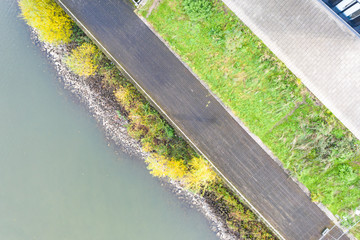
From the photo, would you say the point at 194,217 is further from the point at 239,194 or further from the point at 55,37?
the point at 55,37

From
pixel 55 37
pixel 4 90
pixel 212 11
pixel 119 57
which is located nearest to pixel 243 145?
pixel 212 11

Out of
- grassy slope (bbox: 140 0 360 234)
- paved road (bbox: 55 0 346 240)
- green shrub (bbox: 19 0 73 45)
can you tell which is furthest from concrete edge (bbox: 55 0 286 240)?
grassy slope (bbox: 140 0 360 234)

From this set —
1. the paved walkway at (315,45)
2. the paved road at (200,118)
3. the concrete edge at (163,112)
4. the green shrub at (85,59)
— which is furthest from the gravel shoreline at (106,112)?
the paved walkway at (315,45)

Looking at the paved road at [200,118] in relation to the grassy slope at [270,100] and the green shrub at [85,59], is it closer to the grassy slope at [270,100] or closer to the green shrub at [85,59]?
the grassy slope at [270,100]

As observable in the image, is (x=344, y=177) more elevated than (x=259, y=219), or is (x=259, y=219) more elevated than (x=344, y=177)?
(x=259, y=219)

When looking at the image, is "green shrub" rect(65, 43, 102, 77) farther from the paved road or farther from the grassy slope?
the grassy slope

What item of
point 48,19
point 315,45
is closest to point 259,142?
point 315,45
